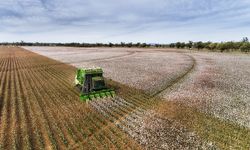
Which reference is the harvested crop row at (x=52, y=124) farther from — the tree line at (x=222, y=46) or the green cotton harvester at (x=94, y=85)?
the tree line at (x=222, y=46)

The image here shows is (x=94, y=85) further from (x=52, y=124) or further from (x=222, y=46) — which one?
(x=222, y=46)

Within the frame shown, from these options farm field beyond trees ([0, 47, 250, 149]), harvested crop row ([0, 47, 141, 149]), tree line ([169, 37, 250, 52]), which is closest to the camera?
harvested crop row ([0, 47, 141, 149])

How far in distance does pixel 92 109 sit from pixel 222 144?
10509 millimetres

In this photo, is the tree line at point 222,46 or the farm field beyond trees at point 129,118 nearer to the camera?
the farm field beyond trees at point 129,118

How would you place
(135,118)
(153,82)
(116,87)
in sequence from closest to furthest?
(135,118), (116,87), (153,82)

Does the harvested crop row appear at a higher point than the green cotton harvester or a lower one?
lower

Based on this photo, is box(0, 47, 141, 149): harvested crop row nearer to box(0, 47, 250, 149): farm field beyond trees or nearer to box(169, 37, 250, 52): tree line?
box(0, 47, 250, 149): farm field beyond trees

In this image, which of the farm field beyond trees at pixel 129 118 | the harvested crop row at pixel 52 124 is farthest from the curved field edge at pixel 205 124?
the harvested crop row at pixel 52 124

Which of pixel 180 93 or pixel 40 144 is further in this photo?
pixel 180 93

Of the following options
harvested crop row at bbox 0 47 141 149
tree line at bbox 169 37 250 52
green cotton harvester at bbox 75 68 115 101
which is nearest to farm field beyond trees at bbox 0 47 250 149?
harvested crop row at bbox 0 47 141 149

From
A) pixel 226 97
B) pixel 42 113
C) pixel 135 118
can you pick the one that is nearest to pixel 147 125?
pixel 135 118

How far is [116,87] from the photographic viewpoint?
27688 millimetres

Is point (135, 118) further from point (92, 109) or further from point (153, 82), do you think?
point (153, 82)

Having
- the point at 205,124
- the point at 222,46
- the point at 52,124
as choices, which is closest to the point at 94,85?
the point at 52,124
